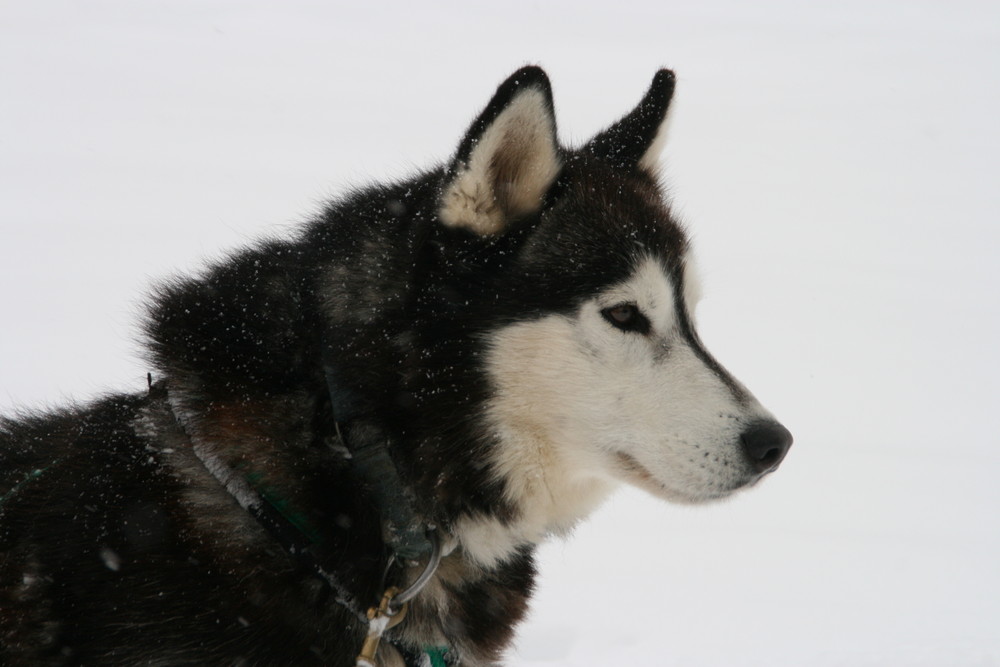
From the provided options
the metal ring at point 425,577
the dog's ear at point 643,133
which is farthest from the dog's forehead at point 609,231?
the metal ring at point 425,577

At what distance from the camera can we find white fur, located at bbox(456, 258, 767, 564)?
7.98ft

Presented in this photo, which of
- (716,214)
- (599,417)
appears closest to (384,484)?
(599,417)

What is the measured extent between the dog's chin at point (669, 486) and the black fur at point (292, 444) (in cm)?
32

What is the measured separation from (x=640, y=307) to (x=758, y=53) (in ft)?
44.7

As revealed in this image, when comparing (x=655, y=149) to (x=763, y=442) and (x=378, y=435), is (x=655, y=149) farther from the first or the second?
(x=378, y=435)

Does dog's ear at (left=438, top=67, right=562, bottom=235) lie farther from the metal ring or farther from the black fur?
the metal ring

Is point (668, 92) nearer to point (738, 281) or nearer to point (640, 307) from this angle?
point (640, 307)

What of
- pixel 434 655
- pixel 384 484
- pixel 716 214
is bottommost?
pixel 716 214

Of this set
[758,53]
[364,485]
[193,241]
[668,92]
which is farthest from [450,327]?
[758,53]

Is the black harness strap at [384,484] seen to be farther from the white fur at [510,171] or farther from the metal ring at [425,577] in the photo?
the white fur at [510,171]

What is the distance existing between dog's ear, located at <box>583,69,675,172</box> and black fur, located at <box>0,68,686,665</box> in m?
0.51

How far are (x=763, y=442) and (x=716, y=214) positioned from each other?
28.6 feet

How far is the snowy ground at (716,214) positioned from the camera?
196 inches

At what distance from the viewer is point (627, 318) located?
8.36 feet
